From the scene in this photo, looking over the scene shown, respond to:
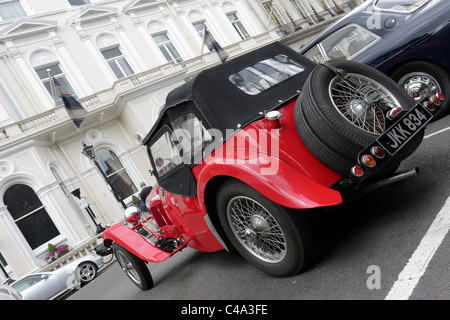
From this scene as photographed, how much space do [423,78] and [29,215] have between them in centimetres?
1545

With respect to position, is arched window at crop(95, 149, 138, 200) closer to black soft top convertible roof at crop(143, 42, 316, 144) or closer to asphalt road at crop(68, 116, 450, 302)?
asphalt road at crop(68, 116, 450, 302)

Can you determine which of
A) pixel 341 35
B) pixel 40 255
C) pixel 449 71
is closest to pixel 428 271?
pixel 449 71

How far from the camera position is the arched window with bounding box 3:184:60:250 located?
552 inches

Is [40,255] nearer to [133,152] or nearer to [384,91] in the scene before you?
[133,152]

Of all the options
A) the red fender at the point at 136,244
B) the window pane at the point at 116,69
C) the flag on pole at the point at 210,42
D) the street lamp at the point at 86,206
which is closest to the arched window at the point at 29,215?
the street lamp at the point at 86,206

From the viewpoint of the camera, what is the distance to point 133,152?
1723 cm

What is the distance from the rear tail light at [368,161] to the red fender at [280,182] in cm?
28

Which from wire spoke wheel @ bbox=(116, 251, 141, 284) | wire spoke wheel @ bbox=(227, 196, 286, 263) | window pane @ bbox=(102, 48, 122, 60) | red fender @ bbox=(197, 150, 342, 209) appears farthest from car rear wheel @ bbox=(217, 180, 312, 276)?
window pane @ bbox=(102, 48, 122, 60)

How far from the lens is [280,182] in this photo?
2295 millimetres

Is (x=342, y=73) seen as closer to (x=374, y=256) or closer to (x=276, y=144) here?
(x=276, y=144)

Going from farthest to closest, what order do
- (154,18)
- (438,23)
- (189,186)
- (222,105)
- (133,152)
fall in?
(154,18), (133,152), (438,23), (189,186), (222,105)

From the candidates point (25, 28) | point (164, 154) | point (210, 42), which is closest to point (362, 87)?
point (164, 154)

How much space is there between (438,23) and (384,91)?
1861 mm

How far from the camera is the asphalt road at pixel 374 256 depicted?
197 centimetres
